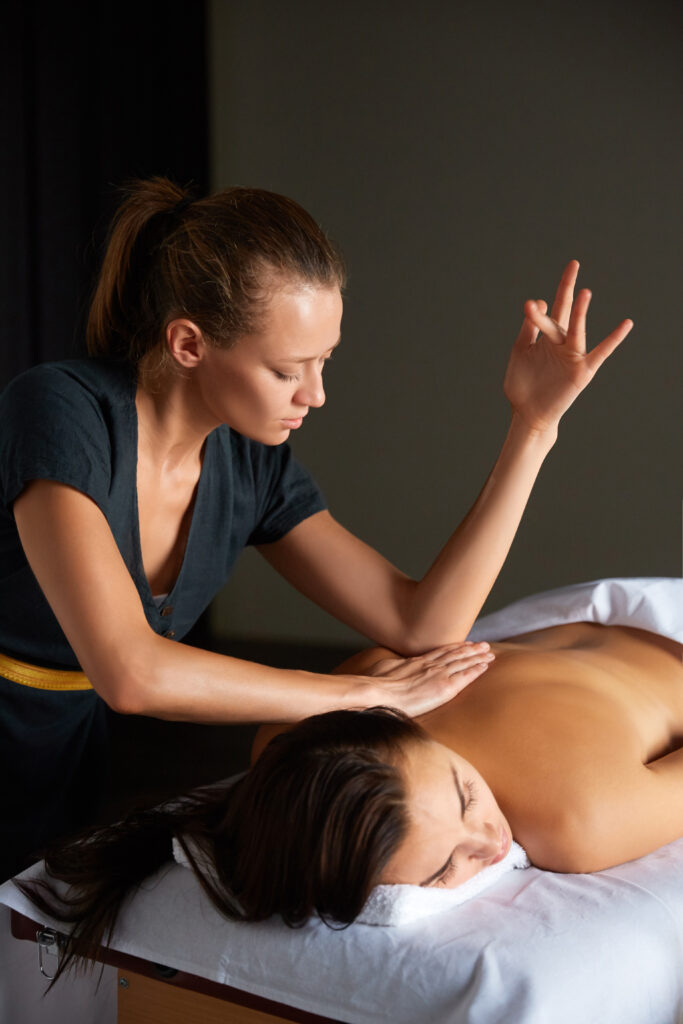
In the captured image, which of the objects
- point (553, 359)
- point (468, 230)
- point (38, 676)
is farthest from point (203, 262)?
point (468, 230)

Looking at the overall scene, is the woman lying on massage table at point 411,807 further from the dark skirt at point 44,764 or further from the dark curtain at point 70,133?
the dark curtain at point 70,133

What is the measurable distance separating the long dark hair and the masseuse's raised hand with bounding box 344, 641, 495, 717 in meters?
0.16

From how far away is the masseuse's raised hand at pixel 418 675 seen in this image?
4.83ft

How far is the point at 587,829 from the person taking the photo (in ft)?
4.09

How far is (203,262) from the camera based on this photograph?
1.46 metres

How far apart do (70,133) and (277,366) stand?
276cm

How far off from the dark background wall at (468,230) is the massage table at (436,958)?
2.92 metres

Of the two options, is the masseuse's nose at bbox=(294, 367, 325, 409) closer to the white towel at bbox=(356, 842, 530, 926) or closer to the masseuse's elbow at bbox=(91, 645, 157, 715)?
the masseuse's elbow at bbox=(91, 645, 157, 715)

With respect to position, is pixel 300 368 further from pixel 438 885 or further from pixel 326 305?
pixel 438 885

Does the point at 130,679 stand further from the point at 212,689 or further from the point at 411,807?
the point at 411,807

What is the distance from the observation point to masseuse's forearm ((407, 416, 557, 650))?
1.63 m

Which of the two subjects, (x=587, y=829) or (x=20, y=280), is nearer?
(x=587, y=829)

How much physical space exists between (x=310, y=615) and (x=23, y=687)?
329cm

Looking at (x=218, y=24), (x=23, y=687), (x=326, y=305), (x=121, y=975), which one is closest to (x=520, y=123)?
(x=218, y=24)
